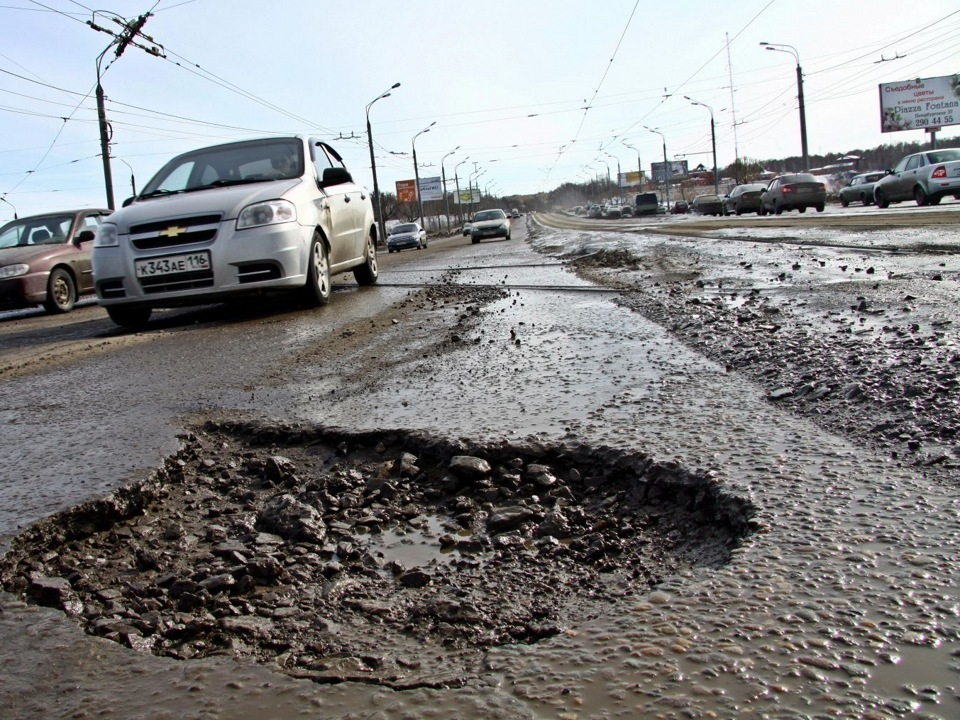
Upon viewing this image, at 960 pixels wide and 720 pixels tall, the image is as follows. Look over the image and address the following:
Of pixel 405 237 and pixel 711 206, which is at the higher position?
pixel 711 206

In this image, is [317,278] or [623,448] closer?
[623,448]

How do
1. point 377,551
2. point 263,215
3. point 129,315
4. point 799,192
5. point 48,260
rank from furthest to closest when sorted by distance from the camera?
point 799,192, point 48,260, point 129,315, point 263,215, point 377,551

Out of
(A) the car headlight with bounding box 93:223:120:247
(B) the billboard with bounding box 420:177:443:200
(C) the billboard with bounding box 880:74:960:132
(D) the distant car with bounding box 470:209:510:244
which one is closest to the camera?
(A) the car headlight with bounding box 93:223:120:247

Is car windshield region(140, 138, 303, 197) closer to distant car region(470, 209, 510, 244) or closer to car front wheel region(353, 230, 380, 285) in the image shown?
car front wheel region(353, 230, 380, 285)

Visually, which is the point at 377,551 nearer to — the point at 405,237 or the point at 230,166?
the point at 230,166

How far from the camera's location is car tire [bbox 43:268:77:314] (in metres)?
10.5

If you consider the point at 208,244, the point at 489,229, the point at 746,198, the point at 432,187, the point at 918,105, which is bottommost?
the point at 208,244

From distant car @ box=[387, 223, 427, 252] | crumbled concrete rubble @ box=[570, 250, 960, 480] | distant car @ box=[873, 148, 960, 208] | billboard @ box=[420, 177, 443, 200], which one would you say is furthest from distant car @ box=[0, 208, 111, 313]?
billboard @ box=[420, 177, 443, 200]

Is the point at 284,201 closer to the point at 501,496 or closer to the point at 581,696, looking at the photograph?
the point at 501,496

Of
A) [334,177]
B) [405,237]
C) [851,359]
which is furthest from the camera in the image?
[405,237]

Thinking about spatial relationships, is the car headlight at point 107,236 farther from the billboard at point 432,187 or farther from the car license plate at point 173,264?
the billboard at point 432,187

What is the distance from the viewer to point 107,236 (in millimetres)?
6398

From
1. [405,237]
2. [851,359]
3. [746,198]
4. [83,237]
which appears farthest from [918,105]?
[851,359]

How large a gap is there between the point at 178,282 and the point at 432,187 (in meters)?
82.8
